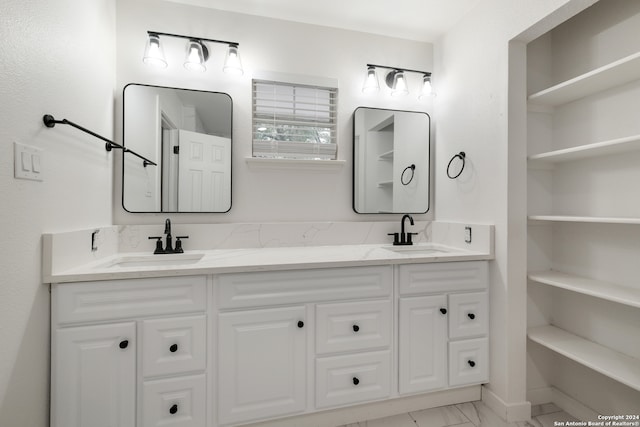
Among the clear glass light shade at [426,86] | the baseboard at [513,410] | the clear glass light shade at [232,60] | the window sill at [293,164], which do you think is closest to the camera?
→ the baseboard at [513,410]

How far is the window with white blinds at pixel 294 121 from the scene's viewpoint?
1.95 meters

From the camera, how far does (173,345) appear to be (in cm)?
128

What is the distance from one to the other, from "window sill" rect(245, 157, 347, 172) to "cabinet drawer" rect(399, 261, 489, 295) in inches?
34.0

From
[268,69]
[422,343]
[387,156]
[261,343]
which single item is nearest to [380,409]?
[422,343]

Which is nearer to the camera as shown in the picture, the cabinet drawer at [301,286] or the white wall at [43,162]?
the white wall at [43,162]

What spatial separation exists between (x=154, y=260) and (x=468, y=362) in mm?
1912

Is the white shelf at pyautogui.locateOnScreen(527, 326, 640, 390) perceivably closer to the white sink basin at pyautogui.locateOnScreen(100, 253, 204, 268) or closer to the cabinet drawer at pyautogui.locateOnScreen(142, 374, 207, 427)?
the cabinet drawer at pyautogui.locateOnScreen(142, 374, 207, 427)

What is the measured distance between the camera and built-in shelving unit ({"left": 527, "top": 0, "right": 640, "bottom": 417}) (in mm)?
1371

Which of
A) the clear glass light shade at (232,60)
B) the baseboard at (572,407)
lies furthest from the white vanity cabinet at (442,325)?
the clear glass light shade at (232,60)

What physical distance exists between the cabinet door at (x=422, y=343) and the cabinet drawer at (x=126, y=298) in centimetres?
108

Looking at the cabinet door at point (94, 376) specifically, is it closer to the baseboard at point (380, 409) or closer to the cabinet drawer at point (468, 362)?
the baseboard at point (380, 409)

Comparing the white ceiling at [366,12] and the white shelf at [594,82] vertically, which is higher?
the white ceiling at [366,12]

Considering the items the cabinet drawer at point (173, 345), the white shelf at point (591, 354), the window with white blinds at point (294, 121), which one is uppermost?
the window with white blinds at point (294, 121)

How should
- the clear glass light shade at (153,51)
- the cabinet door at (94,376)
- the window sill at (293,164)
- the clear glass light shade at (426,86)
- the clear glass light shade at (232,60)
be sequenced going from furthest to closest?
1. the clear glass light shade at (426,86)
2. the window sill at (293,164)
3. the clear glass light shade at (232,60)
4. the clear glass light shade at (153,51)
5. the cabinet door at (94,376)
